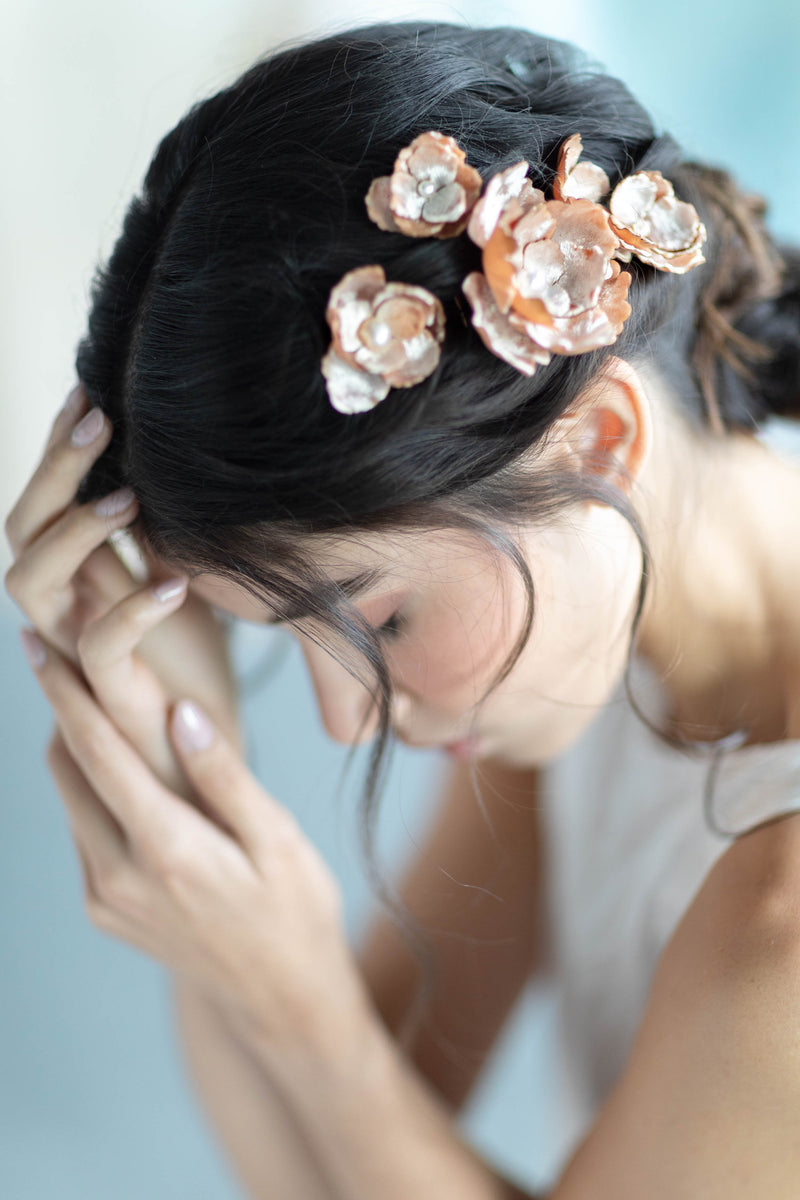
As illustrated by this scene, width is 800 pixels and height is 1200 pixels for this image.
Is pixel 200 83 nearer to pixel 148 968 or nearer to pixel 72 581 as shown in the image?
pixel 72 581

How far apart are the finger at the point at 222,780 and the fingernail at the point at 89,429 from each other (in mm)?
254

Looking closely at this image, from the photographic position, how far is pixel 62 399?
92 cm

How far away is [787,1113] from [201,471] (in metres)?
0.51

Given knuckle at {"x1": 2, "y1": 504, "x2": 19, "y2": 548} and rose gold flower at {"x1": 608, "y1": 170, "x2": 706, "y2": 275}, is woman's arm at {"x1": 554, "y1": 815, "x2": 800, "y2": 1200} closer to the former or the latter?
rose gold flower at {"x1": 608, "y1": 170, "x2": 706, "y2": 275}

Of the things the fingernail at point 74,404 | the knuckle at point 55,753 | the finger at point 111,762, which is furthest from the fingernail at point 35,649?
Result: the fingernail at point 74,404

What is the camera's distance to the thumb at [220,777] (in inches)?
31.2

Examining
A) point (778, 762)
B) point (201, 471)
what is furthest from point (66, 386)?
point (778, 762)

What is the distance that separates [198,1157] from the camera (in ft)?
3.29

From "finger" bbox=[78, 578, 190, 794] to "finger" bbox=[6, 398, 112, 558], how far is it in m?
0.08

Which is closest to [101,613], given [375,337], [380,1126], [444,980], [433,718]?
[433,718]

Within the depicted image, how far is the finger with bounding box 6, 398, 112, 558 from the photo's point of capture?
0.63 meters

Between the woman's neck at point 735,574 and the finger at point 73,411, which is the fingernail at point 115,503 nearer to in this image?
the finger at point 73,411

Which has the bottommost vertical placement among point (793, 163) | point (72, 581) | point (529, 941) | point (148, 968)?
point (529, 941)

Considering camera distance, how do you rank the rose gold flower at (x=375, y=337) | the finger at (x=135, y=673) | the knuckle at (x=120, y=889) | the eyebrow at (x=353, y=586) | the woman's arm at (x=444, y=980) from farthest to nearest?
the woman's arm at (x=444, y=980) → the knuckle at (x=120, y=889) → the finger at (x=135, y=673) → the eyebrow at (x=353, y=586) → the rose gold flower at (x=375, y=337)
